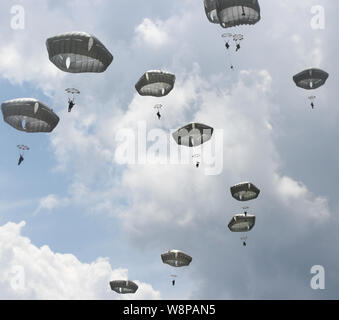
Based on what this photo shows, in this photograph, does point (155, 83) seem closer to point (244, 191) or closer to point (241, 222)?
point (244, 191)

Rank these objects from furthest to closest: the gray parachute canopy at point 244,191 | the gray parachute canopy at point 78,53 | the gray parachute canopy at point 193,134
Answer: the gray parachute canopy at point 244,191 → the gray parachute canopy at point 193,134 → the gray parachute canopy at point 78,53

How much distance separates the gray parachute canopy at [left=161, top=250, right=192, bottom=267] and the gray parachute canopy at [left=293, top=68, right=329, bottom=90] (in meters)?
34.2

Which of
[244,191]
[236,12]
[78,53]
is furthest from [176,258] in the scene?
[236,12]

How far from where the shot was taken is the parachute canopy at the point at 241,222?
246ft

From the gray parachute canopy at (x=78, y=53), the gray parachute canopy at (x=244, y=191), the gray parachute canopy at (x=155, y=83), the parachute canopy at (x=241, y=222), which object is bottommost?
the parachute canopy at (x=241, y=222)

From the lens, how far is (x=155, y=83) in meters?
58.1

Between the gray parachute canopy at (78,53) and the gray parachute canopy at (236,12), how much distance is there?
14.4 m

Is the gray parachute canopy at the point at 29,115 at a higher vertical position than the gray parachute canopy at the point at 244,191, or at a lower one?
higher

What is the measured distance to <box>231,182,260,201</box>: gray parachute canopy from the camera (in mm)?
68188

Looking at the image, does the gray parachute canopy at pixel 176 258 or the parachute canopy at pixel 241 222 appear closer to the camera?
the gray parachute canopy at pixel 176 258

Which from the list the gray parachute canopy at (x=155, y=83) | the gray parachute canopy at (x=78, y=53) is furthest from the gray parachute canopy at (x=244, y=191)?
the gray parachute canopy at (x=78, y=53)

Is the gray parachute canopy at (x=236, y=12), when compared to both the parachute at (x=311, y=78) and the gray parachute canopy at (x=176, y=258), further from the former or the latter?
the gray parachute canopy at (x=176, y=258)
